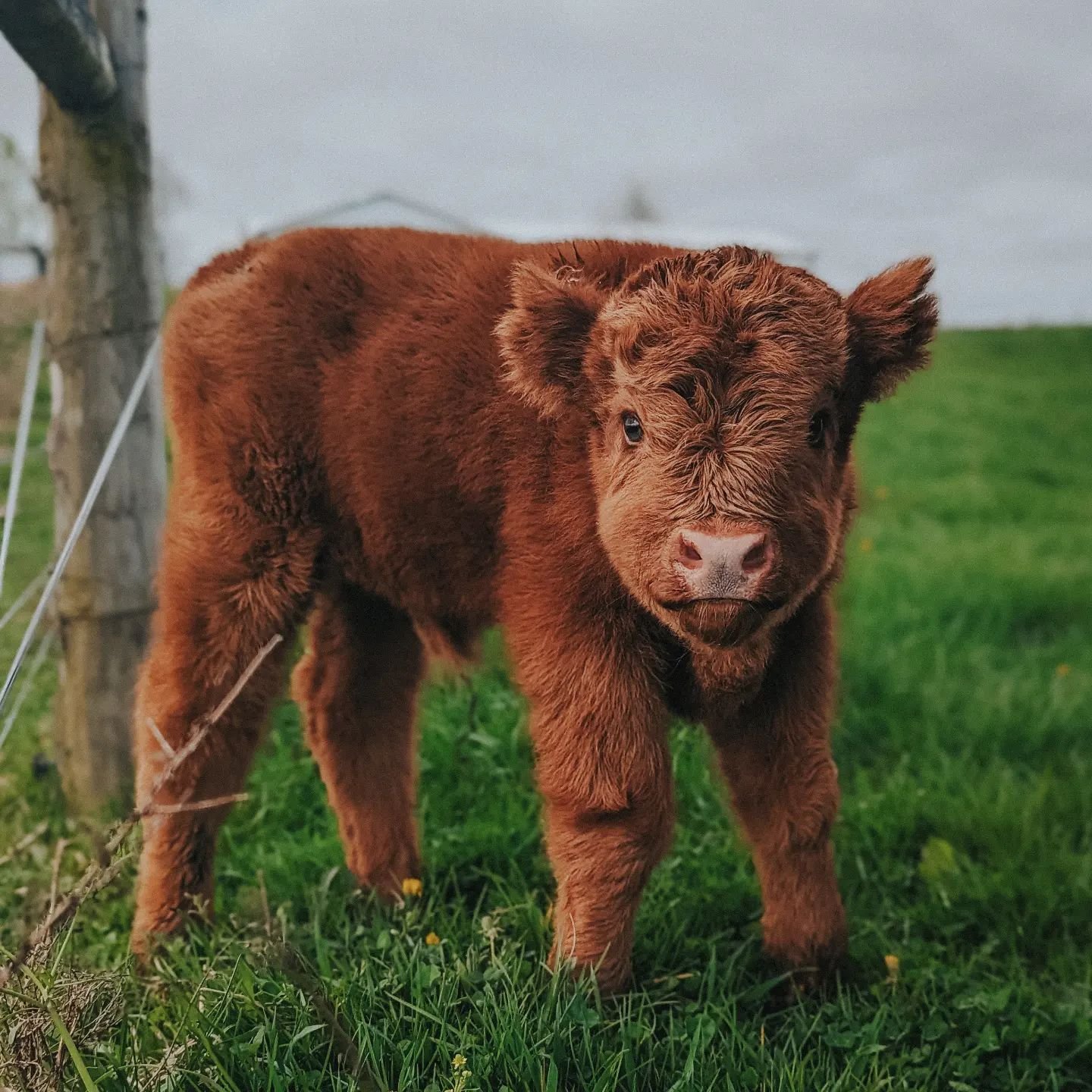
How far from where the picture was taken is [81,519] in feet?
9.45

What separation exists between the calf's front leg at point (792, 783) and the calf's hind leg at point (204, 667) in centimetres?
122

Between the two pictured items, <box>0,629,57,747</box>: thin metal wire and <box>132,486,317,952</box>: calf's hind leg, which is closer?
<box>132,486,317,952</box>: calf's hind leg

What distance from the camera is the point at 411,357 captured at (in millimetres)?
2906

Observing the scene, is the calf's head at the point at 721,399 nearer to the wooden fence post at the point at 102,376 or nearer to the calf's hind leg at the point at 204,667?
the calf's hind leg at the point at 204,667

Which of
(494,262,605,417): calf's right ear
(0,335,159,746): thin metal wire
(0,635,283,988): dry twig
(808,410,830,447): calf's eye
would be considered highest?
(494,262,605,417): calf's right ear

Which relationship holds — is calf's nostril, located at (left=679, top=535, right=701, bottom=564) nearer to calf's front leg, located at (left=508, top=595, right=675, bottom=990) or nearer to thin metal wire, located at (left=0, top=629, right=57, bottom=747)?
calf's front leg, located at (left=508, top=595, right=675, bottom=990)

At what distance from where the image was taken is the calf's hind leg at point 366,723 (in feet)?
11.6

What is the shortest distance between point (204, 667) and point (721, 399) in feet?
5.47

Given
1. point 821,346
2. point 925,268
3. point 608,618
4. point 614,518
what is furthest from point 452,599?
point 925,268

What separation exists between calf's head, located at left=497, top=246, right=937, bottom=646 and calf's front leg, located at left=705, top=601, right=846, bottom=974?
372 millimetres

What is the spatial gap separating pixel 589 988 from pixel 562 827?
0.36 m

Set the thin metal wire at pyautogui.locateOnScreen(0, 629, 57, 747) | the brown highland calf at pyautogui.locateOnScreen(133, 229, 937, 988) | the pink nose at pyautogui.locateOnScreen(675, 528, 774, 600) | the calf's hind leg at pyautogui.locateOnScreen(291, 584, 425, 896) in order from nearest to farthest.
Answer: the pink nose at pyautogui.locateOnScreen(675, 528, 774, 600)
the brown highland calf at pyautogui.locateOnScreen(133, 229, 937, 988)
the calf's hind leg at pyautogui.locateOnScreen(291, 584, 425, 896)
the thin metal wire at pyautogui.locateOnScreen(0, 629, 57, 747)

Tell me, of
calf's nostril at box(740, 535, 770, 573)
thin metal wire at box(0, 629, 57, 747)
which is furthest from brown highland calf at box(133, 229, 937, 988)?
thin metal wire at box(0, 629, 57, 747)

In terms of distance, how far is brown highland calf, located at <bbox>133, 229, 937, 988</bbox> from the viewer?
229cm
